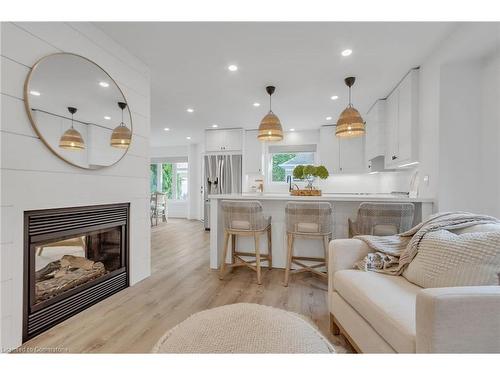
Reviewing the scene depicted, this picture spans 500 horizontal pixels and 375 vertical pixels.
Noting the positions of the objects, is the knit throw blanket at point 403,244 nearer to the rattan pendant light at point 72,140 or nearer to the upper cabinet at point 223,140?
the rattan pendant light at point 72,140

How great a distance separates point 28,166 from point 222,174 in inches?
163

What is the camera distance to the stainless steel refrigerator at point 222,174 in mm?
5574

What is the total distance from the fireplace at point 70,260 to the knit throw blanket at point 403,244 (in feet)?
7.23

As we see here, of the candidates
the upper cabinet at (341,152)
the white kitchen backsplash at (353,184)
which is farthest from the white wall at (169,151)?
the upper cabinet at (341,152)

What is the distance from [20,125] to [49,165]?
0.99 feet

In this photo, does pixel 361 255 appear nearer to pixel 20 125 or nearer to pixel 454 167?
pixel 454 167

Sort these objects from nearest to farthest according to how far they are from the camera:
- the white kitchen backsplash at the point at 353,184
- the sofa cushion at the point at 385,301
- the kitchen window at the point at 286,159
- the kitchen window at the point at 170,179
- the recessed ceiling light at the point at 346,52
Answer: the sofa cushion at the point at 385,301, the recessed ceiling light at the point at 346,52, the white kitchen backsplash at the point at 353,184, the kitchen window at the point at 286,159, the kitchen window at the point at 170,179

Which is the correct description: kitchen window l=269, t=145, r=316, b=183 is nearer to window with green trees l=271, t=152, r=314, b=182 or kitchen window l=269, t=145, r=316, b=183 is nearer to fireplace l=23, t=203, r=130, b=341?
window with green trees l=271, t=152, r=314, b=182

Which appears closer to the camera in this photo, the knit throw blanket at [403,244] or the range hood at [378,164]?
the knit throw blanket at [403,244]

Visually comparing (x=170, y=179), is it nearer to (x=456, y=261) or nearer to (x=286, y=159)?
(x=286, y=159)

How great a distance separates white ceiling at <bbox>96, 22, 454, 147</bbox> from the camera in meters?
2.09

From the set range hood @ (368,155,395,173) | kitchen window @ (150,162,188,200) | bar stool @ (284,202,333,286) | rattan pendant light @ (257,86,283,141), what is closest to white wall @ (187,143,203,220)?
kitchen window @ (150,162,188,200)

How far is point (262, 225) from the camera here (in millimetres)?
2598

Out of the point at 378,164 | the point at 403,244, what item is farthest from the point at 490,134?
the point at 378,164
